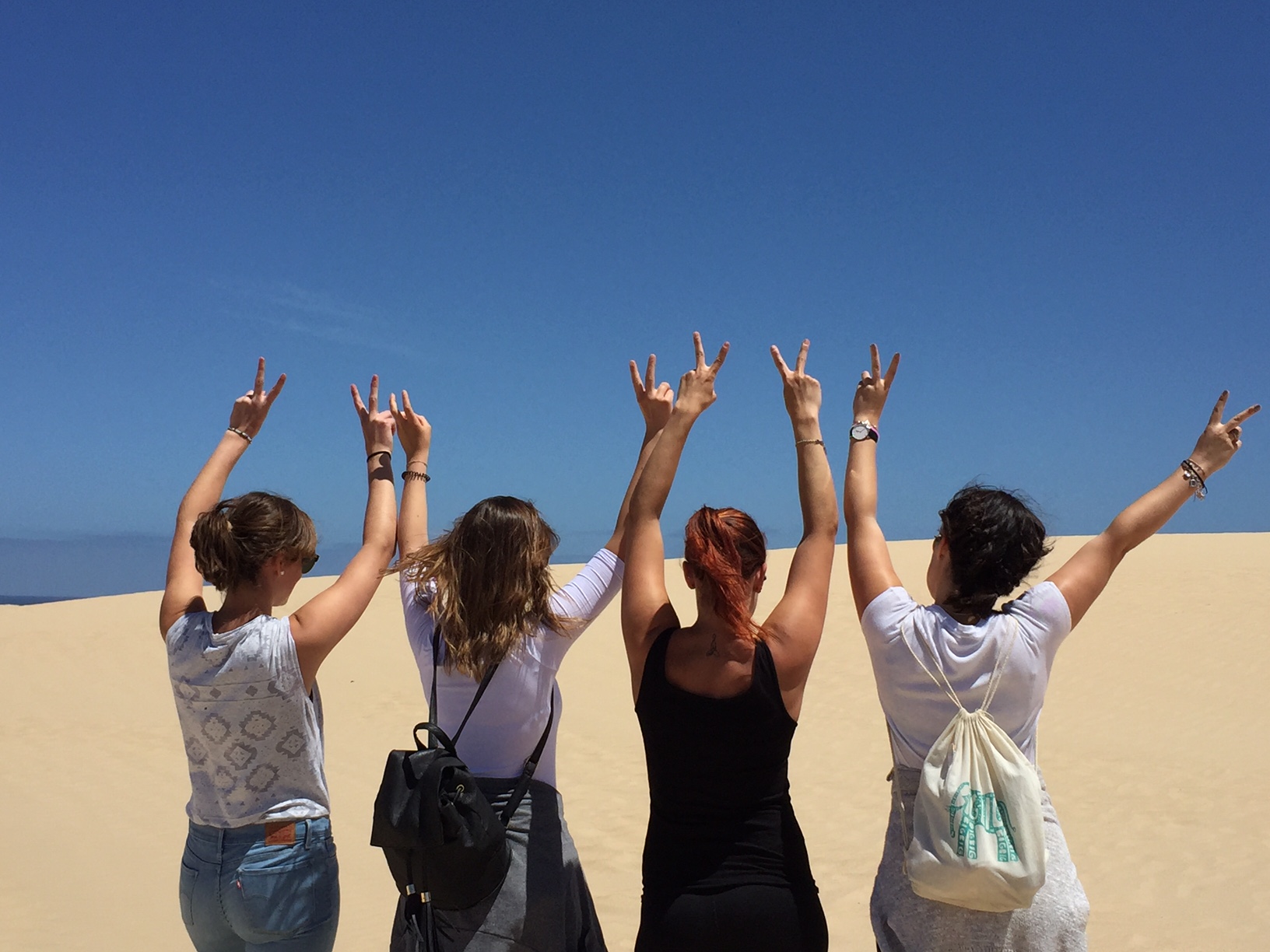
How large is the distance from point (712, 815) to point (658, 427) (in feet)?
4.52

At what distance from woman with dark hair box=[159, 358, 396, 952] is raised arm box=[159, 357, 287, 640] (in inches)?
4.3

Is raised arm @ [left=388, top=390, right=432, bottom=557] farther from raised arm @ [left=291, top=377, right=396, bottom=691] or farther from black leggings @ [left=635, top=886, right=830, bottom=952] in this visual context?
black leggings @ [left=635, top=886, right=830, bottom=952]

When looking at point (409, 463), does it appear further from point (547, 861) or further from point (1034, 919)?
point (1034, 919)

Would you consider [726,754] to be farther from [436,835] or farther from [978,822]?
[436,835]

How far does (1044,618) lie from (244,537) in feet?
7.23

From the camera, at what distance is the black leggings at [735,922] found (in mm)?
2443

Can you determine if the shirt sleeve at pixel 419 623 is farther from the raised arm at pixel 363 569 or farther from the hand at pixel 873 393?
the hand at pixel 873 393

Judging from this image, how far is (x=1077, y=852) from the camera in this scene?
8.13 metres

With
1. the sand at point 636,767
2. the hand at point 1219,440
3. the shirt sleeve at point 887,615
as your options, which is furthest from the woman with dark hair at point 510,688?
the sand at point 636,767

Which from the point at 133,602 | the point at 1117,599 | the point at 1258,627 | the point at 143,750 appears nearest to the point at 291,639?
the point at 143,750

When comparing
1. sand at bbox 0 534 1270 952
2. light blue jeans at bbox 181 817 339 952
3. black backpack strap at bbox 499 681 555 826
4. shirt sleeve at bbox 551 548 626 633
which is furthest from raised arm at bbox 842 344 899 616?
sand at bbox 0 534 1270 952

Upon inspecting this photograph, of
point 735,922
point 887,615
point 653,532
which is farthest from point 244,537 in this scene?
point 887,615

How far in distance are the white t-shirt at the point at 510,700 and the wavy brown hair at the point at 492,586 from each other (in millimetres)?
37

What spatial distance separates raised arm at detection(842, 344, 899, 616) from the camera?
2799 millimetres
